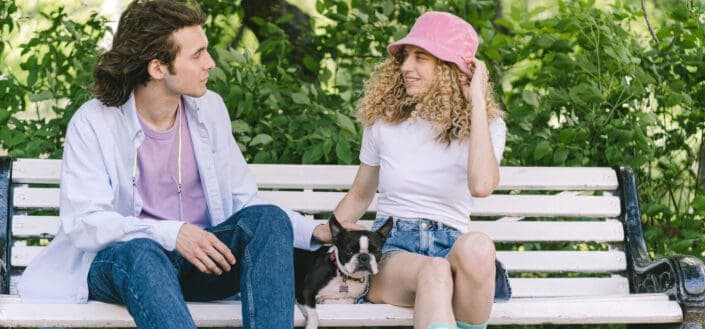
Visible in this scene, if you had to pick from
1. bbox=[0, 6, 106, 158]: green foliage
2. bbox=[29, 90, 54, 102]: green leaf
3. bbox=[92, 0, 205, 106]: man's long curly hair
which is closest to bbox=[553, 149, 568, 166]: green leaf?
bbox=[92, 0, 205, 106]: man's long curly hair

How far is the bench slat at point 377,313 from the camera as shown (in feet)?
10.9

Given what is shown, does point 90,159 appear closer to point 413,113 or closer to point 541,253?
point 413,113

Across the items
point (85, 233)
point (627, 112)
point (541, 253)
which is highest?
point (85, 233)

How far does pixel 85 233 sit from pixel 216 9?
2701mm

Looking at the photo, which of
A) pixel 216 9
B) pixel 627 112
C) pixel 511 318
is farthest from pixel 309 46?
pixel 511 318

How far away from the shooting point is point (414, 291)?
11.4 ft

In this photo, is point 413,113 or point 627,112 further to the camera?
point 627,112

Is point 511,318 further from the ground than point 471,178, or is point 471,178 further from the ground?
point 471,178

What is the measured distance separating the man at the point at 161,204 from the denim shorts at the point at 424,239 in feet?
1.01

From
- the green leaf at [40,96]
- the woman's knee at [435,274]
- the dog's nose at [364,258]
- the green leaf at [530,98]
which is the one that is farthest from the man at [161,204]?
the green leaf at [530,98]

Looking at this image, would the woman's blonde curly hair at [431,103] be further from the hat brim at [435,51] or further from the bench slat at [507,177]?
the bench slat at [507,177]

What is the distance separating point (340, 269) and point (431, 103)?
73cm

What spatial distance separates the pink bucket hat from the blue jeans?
0.88 metres

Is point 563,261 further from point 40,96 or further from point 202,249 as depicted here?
point 40,96
